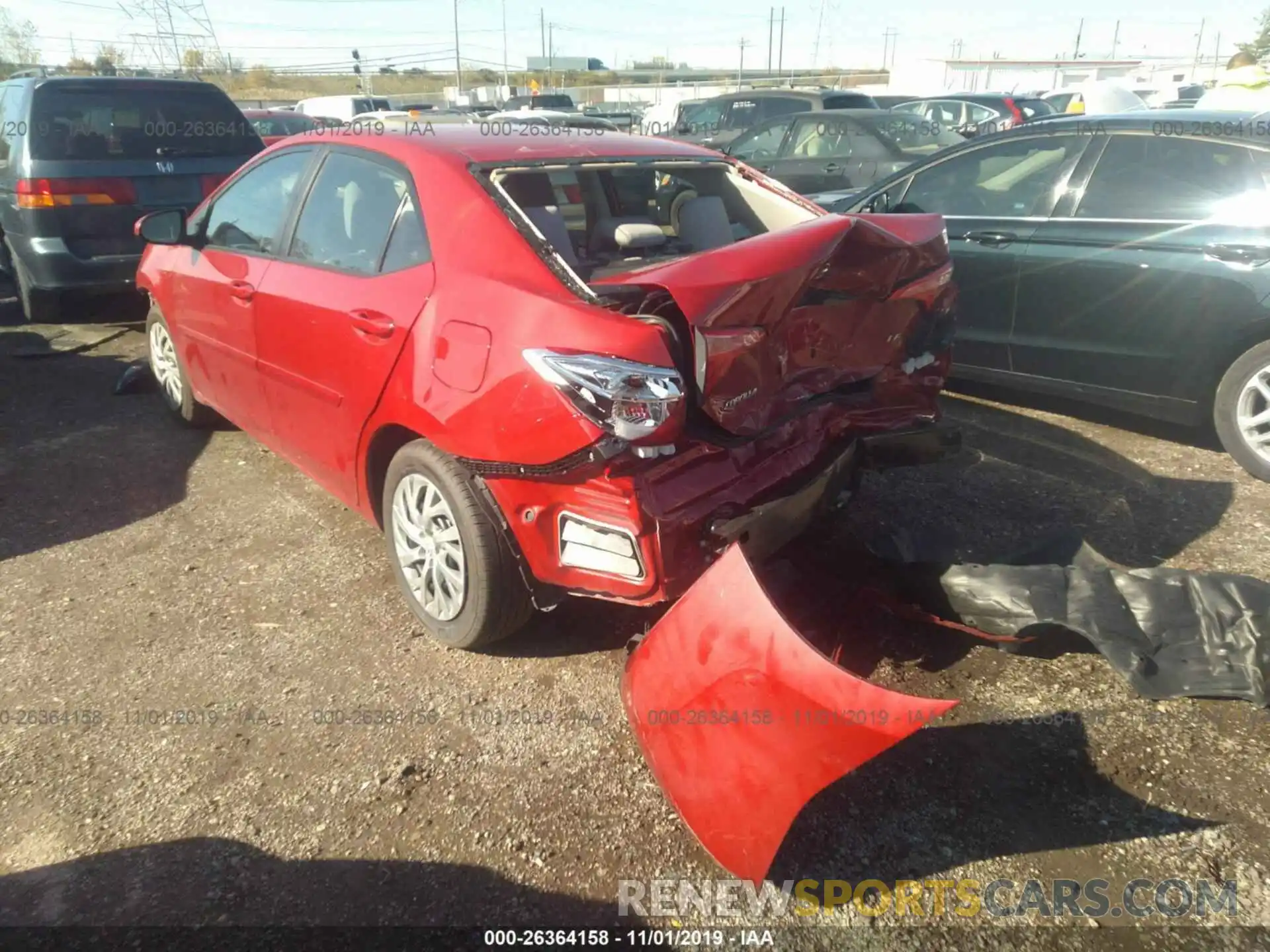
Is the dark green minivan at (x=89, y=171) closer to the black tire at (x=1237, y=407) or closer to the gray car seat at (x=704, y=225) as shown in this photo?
the gray car seat at (x=704, y=225)

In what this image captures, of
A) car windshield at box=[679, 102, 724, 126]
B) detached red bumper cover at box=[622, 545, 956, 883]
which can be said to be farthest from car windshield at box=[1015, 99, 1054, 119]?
detached red bumper cover at box=[622, 545, 956, 883]

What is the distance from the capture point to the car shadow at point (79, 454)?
4.12m

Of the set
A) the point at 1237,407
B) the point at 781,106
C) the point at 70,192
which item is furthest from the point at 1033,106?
the point at 70,192

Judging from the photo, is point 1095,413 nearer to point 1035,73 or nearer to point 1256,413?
point 1256,413

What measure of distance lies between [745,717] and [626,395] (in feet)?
2.79

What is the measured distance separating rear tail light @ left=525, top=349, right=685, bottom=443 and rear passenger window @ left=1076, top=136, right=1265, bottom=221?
131 inches

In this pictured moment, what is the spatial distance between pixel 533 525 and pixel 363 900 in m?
1.05

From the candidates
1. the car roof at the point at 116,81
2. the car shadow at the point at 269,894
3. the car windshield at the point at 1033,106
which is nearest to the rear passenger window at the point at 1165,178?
the car shadow at the point at 269,894

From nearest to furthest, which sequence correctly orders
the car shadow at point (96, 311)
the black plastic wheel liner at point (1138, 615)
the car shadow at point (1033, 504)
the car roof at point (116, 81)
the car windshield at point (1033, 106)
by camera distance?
the black plastic wheel liner at point (1138, 615), the car shadow at point (1033, 504), the car roof at point (116, 81), the car shadow at point (96, 311), the car windshield at point (1033, 106)

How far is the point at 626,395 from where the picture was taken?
2.35 meters

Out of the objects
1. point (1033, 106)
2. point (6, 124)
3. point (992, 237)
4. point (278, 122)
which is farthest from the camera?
point (1033, 106)

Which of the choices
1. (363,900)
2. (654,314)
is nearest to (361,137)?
(654,314)

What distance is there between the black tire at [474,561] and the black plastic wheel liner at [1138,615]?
4.53ft

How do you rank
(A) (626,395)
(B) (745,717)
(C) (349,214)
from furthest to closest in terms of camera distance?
(C) (349,214) < (A) (626,395) < (B) (745,717)
